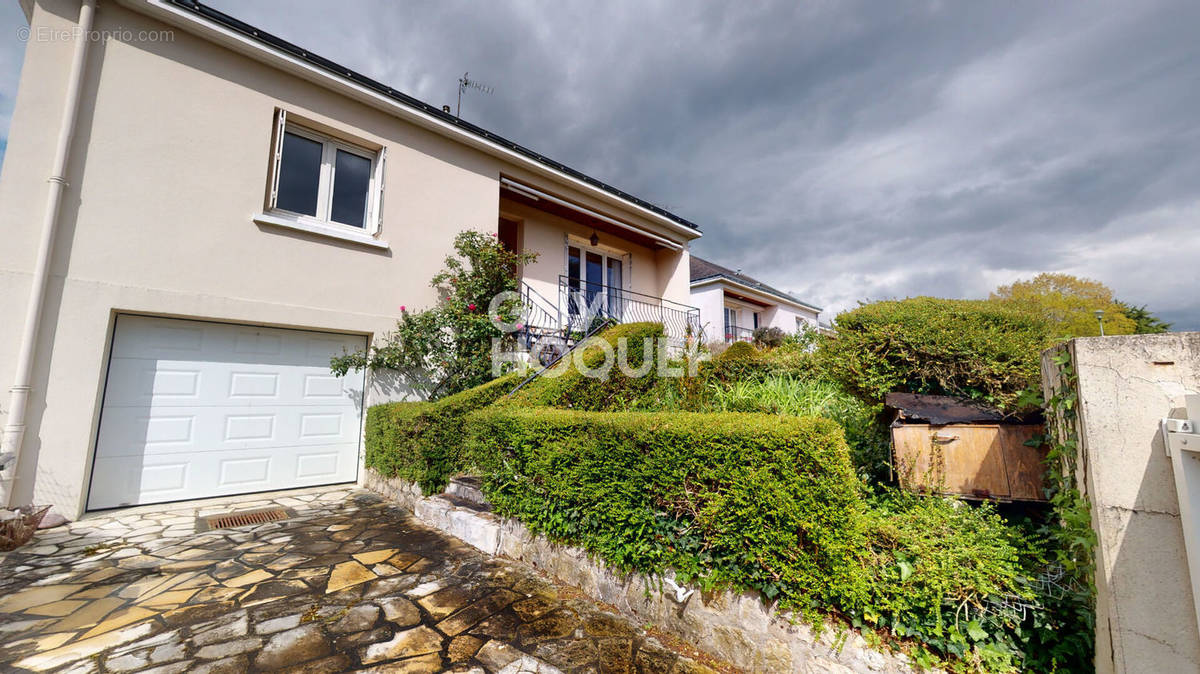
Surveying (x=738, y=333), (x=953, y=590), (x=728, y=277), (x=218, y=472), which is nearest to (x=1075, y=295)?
(x=738, y=333)

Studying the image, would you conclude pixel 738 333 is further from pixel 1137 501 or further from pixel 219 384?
pixel 1137 501

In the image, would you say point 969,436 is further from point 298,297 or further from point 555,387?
point 298,297

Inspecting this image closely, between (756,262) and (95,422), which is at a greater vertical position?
(756,262)

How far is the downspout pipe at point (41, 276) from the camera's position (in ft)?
13.6

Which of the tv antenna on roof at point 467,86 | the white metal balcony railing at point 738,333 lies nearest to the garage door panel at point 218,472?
the tv antenna on roof at point 467,86

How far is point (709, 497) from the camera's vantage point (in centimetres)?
239

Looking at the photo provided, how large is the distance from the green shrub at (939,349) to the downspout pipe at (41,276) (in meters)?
7.97

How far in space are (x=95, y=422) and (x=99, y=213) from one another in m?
2.34

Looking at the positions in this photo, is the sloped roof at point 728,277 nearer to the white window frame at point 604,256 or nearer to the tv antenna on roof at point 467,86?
the white window frame at point 604,256

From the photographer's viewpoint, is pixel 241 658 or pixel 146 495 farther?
pixel 146 495

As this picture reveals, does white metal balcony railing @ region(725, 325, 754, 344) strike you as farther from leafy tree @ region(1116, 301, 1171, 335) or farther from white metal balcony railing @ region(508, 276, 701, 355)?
leafy tree @ region(1116, 301, 1171, 335)

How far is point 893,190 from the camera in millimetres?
8789

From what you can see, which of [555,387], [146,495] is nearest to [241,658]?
Result: [555,387]

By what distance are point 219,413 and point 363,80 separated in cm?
519
